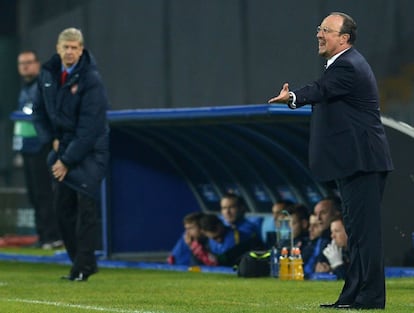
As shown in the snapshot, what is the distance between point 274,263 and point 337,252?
0.66 metres

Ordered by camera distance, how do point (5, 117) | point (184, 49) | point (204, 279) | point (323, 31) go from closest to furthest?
point (323, 31) < point (204, 279) < point (184, 49) < point (5, 117)

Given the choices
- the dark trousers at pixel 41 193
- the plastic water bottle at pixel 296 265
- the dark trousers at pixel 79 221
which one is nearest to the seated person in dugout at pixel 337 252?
the plastic water bottle at pixel 296 265

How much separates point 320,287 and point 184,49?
6101 millimetres

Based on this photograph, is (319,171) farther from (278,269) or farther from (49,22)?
(49,22)

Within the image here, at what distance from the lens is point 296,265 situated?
13836mm

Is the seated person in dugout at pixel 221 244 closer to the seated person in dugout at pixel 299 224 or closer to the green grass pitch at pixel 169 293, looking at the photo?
the green grass pitch at pixel 169 293

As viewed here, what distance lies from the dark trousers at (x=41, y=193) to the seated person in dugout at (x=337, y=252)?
263 inches

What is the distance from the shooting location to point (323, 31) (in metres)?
9.98

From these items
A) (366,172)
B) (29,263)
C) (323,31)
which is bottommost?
(29,263)

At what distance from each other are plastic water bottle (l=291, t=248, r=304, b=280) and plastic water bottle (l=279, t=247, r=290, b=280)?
0.17ft

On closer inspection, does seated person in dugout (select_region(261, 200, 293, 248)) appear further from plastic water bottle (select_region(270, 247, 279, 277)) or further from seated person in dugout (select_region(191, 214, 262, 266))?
plastic water bottle (select_region(270, 247, 279, 277))

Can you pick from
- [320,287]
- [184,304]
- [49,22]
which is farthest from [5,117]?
[184,304]

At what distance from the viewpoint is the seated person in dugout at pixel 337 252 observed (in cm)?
1372

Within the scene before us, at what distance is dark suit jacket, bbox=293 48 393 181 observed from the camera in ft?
32.6
